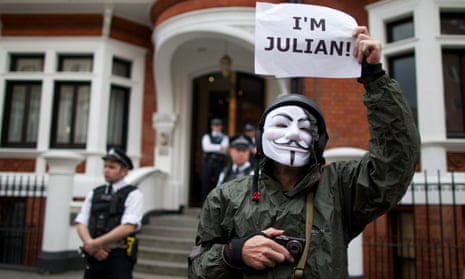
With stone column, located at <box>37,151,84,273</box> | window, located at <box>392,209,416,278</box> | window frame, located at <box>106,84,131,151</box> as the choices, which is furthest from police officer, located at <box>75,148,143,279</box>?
window frame, located at <box>106,84,131,151</box>

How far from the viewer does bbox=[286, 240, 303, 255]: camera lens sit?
5.08 feet

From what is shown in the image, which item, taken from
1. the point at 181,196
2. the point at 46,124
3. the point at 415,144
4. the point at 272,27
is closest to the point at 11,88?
the point at 46,124

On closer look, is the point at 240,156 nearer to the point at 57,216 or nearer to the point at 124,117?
the point at 57,216

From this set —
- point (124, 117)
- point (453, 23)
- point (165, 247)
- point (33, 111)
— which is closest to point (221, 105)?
point (124, 117)

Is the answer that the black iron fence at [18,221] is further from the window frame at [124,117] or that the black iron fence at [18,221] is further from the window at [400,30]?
the window at [400,30]

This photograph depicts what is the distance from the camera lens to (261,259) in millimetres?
1549

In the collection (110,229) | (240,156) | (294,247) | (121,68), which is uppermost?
(121,68)

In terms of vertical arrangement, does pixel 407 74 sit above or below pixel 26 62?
below

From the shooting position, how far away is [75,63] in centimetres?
912

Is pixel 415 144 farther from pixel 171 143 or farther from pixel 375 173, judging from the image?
pixel 171 143

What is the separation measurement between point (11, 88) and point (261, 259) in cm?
973

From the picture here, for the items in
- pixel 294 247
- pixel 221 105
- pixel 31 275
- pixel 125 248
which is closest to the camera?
pixel 294 247

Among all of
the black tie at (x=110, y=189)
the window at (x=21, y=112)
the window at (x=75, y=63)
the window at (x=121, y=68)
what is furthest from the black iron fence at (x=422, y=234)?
the window at (x=21, y=112)

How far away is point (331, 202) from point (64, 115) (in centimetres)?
871
